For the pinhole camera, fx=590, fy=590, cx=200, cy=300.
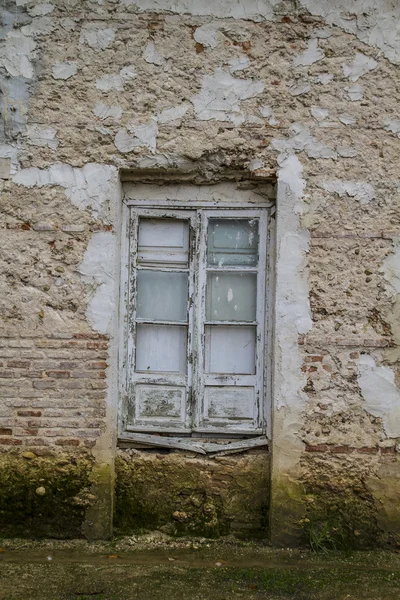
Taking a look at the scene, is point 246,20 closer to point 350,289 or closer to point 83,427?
point 350,289

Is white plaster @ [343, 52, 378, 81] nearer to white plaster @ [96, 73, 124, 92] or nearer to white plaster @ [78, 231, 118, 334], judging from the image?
white plaster @ [96, 73, 124, 92]

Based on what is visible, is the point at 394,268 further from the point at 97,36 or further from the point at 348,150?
the point at 97,36

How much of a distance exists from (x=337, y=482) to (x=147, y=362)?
1.44 meters

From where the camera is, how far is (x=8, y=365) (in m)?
3.73

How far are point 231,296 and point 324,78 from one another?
4.93 feet

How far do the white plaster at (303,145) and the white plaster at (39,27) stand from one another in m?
1.59

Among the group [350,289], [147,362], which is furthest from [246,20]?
[147,362]

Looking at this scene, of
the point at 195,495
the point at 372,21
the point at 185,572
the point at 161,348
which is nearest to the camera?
the point at 185,572

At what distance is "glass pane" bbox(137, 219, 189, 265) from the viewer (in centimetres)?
398

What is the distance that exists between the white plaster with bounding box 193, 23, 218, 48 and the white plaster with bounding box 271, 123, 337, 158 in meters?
0.73

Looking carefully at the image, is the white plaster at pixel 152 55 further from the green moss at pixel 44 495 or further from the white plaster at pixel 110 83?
the green moss at pixel 44 495

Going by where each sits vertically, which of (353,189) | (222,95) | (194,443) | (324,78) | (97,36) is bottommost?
(194,443)

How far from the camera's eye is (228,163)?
376cm

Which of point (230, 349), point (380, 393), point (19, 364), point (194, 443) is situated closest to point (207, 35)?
point (230, 349)
